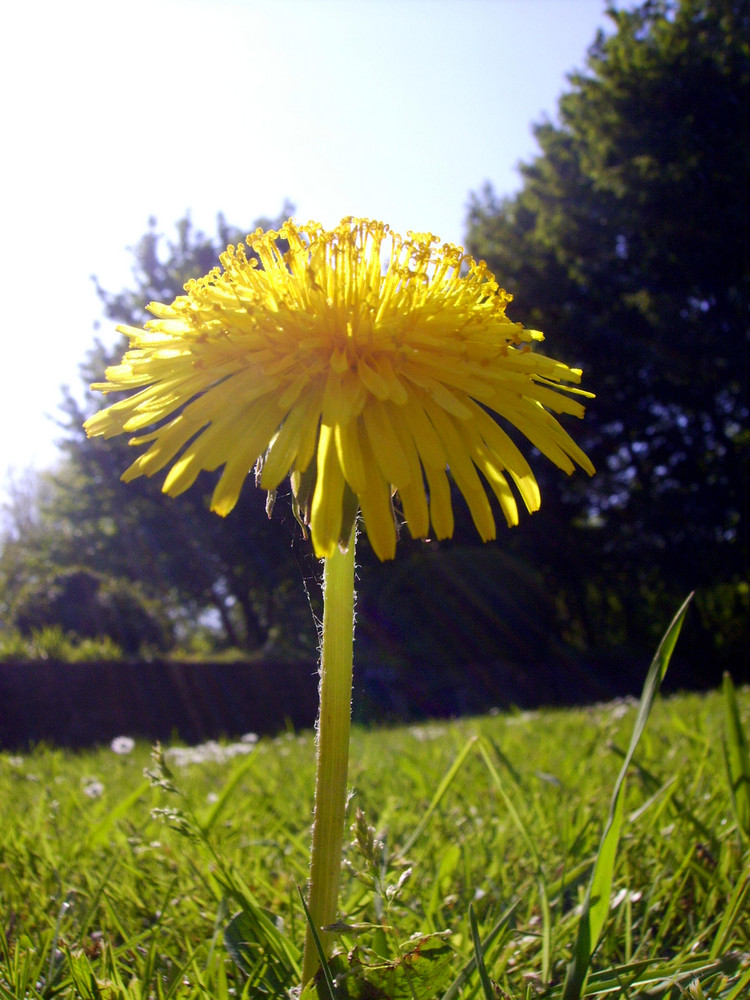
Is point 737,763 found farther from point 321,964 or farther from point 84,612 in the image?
point 84,612

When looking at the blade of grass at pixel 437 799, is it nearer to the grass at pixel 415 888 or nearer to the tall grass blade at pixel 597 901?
the grass at pixel 415 888

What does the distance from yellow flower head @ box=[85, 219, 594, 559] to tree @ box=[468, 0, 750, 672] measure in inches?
725

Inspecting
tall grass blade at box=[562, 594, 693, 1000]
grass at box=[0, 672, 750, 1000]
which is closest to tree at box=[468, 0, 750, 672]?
grass at box=[0, 672, 750, 1000]

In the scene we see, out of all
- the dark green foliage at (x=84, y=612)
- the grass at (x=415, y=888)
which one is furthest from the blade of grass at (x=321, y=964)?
the dark green foliage at (x=84, y=612)

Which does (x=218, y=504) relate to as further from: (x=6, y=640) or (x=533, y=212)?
(x=533, y=212)

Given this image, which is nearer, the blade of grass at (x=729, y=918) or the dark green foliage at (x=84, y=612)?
the blade of grass at (x=729, y=918)

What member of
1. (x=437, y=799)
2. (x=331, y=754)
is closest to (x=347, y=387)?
(x=331, y=754)

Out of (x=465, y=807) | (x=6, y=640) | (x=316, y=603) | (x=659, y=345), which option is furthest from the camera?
(x=659, y=345)

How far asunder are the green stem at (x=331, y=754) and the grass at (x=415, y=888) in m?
0.04

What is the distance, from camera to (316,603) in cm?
138

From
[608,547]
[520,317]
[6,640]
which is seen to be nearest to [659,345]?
[520,317]

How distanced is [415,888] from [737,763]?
0.67 meters

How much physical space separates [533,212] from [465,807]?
919 inches

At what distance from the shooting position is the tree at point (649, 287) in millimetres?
17828
